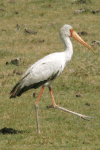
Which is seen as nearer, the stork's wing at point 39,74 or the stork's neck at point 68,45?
the stork's wing at point 39,74

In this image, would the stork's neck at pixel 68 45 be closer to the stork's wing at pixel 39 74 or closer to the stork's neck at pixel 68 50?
the stork's neck at pixel 68 50

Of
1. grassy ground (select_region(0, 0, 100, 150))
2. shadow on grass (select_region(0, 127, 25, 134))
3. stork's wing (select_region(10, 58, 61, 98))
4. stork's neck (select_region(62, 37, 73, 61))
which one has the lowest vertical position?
grassy ground (select_region(0, 0, 100, 150))

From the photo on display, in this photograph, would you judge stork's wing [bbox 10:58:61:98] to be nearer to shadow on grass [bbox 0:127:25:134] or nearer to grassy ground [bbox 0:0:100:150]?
shadow on grass [bbox 0:127:25:134]

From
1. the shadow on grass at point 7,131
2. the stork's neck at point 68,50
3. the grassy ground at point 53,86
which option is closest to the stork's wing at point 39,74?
the stork's neck at point 68,50

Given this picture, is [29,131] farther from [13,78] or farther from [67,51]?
[13,78]

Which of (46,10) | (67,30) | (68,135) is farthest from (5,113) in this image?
(46,10)

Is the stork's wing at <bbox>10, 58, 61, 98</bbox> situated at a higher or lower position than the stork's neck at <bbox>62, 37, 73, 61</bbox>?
lower

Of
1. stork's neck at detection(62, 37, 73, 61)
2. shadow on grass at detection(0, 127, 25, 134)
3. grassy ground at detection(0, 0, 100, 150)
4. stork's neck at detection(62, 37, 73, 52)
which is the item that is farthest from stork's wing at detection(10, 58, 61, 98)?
grassy ground at detection(0, 0, 100, 150)

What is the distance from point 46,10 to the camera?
1678cm

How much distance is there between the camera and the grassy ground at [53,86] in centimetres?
545

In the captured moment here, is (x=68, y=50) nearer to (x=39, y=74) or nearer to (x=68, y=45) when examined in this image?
(x=68, y=45)

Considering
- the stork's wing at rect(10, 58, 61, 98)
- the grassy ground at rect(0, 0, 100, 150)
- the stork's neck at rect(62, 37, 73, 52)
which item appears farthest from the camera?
the stork's neck at rect(62, 37, 73, 52)

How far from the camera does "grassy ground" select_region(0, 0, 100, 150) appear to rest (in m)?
5.45

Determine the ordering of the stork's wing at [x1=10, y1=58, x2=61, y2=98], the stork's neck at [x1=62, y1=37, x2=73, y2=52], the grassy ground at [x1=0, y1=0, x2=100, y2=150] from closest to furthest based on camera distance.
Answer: the grassy ground at [x1=0, y1=0, x2=100, y2=150] → the stork's wing at [x1=10, y1=58, x2=61, y2=98] → the stork's neck at [x1=62, y1=37, x2=73, y2=52]
